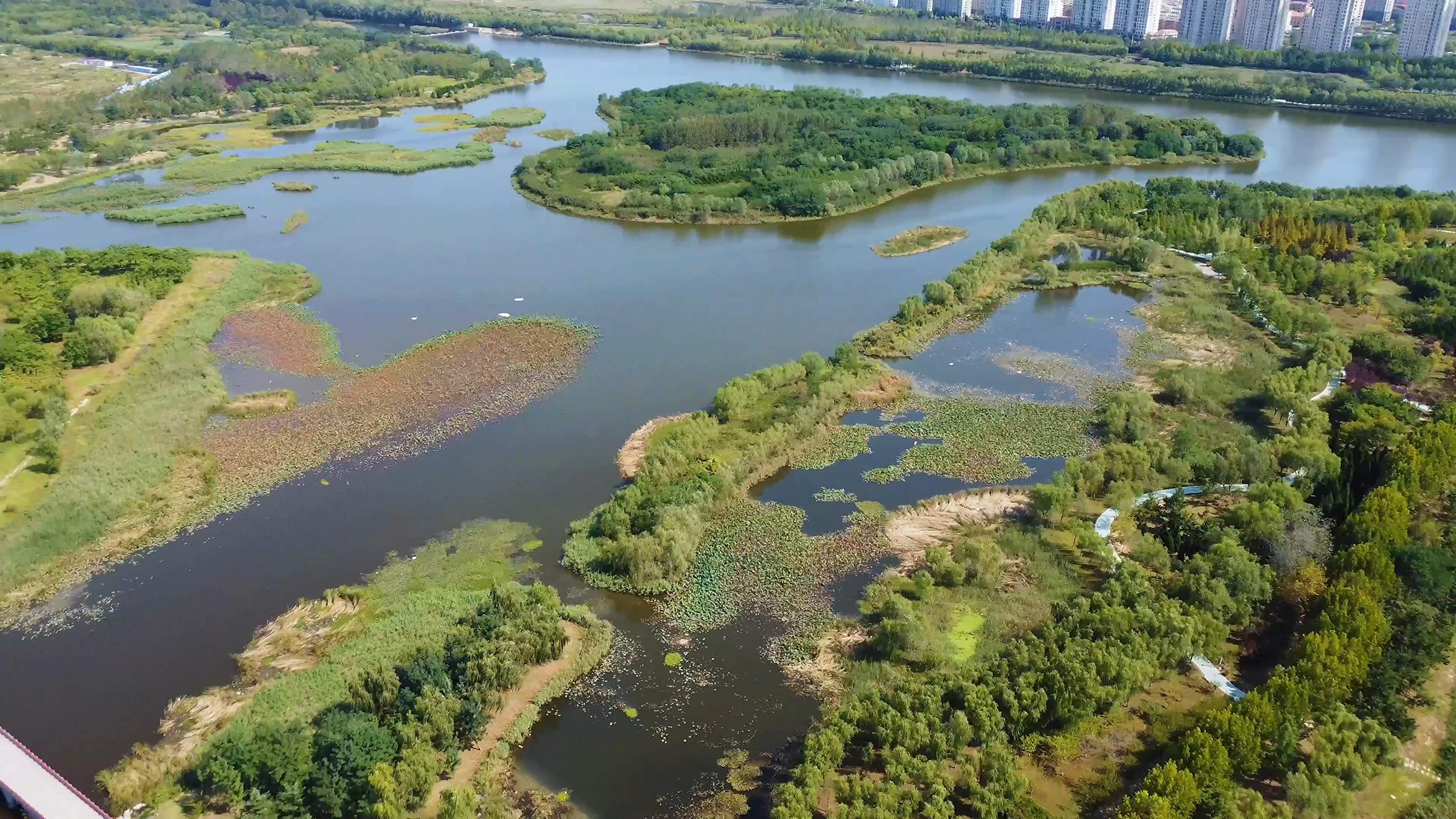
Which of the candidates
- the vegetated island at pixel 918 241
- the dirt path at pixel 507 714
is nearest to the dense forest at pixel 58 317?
the dirt path at pixel 507 714

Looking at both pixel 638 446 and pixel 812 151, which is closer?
pixel 638 446

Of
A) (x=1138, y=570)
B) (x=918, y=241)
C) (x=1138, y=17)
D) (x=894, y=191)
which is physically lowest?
(x=1138, y=570)

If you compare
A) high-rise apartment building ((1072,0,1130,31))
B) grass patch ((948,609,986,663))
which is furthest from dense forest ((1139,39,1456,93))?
grass patch ((948,609,986,663))

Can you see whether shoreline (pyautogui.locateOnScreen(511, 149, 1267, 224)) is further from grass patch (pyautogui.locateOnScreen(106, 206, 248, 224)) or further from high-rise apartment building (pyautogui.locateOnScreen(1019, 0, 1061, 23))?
high-rise apartment building (pyautogui.locateOnScreen(1019, 0, 1061, 23))

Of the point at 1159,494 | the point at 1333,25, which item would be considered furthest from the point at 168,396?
the point at 1333,25

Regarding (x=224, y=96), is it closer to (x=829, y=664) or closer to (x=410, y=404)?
(x=410, y=404)

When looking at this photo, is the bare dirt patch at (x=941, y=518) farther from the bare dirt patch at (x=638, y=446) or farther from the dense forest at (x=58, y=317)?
the dense forest at (x=58, y=317)

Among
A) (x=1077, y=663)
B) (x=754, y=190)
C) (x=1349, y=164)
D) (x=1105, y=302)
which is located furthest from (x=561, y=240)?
(x=1349, y=164)
